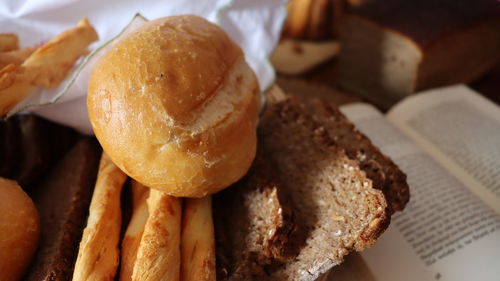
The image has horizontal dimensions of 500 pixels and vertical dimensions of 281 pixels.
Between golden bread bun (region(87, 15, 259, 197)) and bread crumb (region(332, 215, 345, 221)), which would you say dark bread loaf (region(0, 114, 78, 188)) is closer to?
golden bread bun (region(87, 15, 259, 197))

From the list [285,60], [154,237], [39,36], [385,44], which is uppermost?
[39,36]

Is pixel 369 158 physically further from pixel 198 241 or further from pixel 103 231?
pixel 103 231

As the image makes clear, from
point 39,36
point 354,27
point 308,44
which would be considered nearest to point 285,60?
point 308,44

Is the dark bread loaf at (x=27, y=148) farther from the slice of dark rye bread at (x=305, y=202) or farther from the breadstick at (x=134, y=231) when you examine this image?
the slice of dark rye bread at (x=305, y=202)

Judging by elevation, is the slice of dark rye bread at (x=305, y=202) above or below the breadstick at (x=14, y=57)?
below

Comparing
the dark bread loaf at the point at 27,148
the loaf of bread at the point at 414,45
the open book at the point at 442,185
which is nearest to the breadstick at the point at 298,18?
the loaf of bread at the point at 414,45

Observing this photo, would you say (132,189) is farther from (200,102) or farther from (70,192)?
(200,102)

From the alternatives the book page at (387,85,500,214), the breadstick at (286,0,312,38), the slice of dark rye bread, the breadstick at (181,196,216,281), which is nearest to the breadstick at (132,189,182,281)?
the breadstick at (181,196,216,281)
